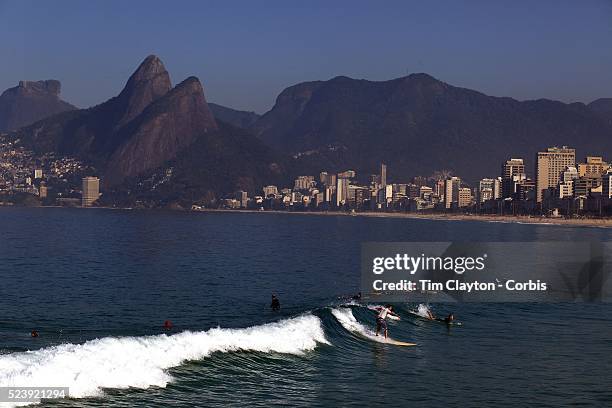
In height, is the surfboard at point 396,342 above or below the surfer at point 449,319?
below

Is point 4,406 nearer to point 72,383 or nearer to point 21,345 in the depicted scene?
point 72,383

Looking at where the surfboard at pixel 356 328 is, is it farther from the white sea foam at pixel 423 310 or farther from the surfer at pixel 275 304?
the surfer at pixel 275 304

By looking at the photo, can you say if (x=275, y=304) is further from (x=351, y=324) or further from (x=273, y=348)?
(x=273, y=348)

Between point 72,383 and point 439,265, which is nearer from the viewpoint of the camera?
point 72,383

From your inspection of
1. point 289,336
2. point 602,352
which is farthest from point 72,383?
point 602,352

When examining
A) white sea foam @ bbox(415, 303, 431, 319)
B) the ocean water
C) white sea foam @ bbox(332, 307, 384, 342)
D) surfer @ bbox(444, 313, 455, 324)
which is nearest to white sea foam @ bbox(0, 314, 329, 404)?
the ocean water

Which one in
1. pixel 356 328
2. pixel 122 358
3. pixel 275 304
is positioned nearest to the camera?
pixel 122 358

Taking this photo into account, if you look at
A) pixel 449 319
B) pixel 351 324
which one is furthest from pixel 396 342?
pixel 449 319

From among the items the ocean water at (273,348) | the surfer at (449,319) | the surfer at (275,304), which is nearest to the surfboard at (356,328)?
the ocean water at (273,348)
